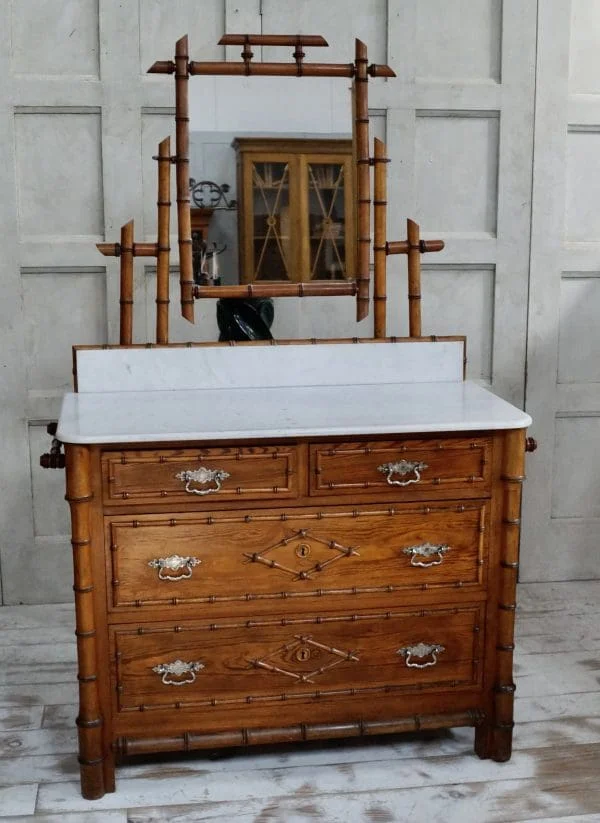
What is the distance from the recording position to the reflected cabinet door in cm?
277

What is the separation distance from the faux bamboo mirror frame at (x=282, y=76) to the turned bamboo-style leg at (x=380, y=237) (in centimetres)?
3

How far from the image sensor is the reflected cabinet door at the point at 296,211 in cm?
277

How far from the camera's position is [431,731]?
8.52 feet

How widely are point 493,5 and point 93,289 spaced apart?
1.66 m

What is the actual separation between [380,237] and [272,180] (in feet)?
1.16

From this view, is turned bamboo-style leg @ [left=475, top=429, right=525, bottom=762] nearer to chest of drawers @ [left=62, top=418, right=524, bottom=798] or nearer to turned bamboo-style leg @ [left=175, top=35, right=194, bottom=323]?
chest of drawers @ [left=62, top=418, right=524, bottom=798]

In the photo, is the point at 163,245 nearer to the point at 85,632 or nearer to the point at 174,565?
the point at 174,565

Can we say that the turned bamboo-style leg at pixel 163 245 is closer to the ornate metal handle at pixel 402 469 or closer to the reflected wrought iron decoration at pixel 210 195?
the reflected wrought iron decoration at pixel 210 195

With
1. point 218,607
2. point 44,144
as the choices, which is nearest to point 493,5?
point 44,144

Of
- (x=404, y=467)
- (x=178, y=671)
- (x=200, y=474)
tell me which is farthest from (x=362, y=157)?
(x=178, y=671)

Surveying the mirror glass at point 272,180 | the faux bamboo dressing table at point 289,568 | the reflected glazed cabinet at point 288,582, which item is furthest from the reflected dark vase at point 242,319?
the reflected glazed cabinet at point 288,582

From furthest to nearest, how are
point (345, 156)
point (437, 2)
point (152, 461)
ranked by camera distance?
point (437, 2), point (345, 156), point (152, 461)

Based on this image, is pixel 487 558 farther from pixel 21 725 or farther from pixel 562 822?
pixel 21 725

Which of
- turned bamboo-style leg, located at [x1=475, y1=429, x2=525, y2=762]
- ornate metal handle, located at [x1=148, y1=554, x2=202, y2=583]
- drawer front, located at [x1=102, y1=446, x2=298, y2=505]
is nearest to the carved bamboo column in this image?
drawer front, located at [x1=102, y1=446, x2=298, y2=505]
